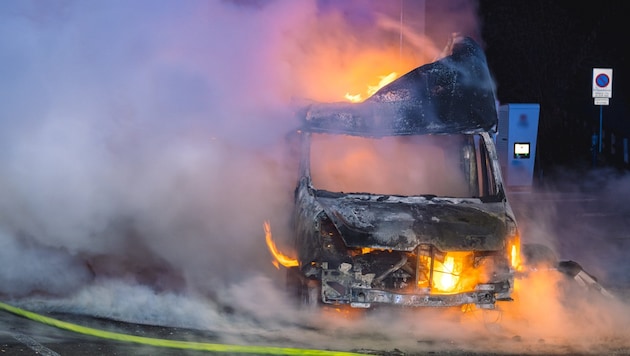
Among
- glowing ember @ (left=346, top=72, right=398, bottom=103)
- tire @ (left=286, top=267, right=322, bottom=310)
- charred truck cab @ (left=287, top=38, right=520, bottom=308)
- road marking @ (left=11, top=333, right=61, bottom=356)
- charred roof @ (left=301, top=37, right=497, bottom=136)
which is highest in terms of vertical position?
glowing ember @ (left=346, top=72, right=398, bottom=103)

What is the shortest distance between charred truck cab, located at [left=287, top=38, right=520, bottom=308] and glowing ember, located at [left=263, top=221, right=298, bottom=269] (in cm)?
18

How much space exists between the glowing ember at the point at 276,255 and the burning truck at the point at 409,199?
0.02 m

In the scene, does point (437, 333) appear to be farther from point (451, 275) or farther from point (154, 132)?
point (154, 132)

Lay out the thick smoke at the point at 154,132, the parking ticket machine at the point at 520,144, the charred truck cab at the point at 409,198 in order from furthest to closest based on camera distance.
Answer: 1. the parking ticket machine at the point at 520,144
2. the thick smoke at the point at 154,132
3. the charred truck cab at the point at 409,198

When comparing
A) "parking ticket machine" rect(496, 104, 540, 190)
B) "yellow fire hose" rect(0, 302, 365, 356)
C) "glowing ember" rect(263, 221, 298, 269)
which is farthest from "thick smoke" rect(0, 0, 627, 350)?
"parking ticket machine" rect(496, 104, 540, 190)

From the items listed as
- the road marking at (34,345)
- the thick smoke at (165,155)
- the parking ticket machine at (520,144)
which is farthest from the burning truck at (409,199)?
the parking ticket machine at (520,144)

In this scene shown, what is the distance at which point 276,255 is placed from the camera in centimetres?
786

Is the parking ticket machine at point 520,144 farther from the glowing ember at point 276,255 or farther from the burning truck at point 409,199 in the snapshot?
the glowing ember at point 276,255

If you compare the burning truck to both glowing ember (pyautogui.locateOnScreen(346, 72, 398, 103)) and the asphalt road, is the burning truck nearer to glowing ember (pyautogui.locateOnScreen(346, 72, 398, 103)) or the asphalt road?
the asphalt road

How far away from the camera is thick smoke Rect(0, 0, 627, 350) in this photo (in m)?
7.20

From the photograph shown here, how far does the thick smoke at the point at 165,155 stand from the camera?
7.20 m

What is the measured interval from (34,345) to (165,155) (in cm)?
302

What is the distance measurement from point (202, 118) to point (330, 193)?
226 cm

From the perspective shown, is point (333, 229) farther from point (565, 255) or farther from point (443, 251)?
point (565, 255)
